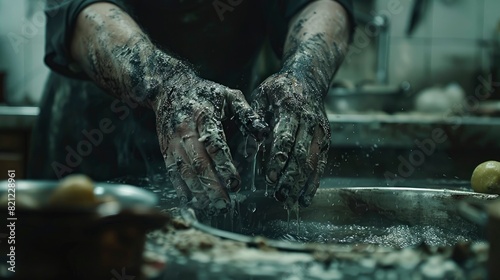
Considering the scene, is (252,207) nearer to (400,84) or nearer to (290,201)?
(290,201)

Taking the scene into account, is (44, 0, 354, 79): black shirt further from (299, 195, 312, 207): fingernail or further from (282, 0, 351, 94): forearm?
(299, 195, 312, 207): fingernail

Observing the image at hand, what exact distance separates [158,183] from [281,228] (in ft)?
1.25

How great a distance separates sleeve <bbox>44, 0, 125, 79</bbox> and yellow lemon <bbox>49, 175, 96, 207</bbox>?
37.6 inches

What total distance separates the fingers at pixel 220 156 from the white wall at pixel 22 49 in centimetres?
312

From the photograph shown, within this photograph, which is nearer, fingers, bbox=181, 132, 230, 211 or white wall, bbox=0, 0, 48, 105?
fingers, bbox=181, 132, 230, 211

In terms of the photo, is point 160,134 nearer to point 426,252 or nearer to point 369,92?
point 426,252

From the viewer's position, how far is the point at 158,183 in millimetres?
1434

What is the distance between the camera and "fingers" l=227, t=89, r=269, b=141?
3.23 ft

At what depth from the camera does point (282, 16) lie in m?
1.73

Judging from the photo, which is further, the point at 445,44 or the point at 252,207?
the point at 445,44

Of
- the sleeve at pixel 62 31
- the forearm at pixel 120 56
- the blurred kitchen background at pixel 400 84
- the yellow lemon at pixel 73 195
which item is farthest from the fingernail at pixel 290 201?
the blurred kitchen background at pixel 400 84

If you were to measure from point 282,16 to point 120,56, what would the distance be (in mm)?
615

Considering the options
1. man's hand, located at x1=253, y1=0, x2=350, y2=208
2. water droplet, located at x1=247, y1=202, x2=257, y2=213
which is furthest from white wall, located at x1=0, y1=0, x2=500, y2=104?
water droplet, located at x1=247, y1=202, x2=257, y2=213

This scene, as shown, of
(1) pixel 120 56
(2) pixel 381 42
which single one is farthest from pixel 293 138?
(2) pixel 381 42
